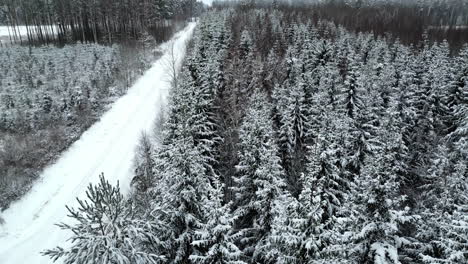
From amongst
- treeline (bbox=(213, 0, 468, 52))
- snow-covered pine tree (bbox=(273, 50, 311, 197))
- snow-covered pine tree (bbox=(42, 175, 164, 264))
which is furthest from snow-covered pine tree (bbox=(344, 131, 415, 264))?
treeline (bbox=(213, 0, 468, 52))

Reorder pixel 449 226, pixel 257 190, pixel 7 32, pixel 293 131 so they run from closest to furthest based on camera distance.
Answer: pixel 449 226 < pixel 257 190 < pixel 293 131 < pixel 7 32

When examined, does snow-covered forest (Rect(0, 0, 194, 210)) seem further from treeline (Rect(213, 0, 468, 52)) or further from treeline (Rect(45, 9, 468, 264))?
treeline (Rect(213, 0, 468, 52))

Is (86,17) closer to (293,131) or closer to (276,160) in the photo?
(293,131)

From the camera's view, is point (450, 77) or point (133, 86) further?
point (133, 86)

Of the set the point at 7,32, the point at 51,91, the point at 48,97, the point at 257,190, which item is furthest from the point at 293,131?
the point at 7,32

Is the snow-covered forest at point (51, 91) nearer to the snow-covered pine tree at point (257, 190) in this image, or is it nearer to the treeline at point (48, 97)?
the treeline at point (48, 97)

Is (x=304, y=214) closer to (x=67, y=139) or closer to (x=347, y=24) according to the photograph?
(x=67, y=139)

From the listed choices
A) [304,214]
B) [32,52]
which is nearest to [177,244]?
[304,214]
